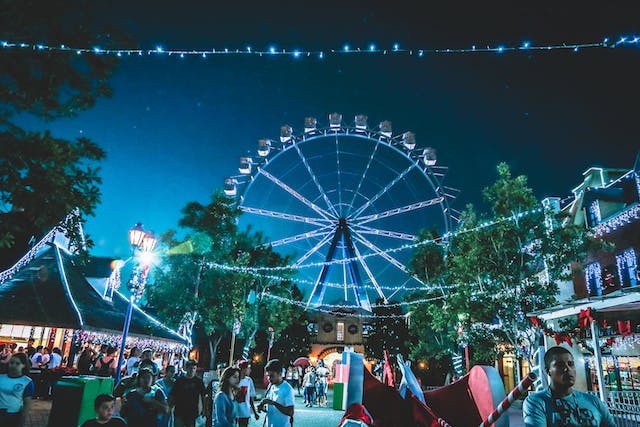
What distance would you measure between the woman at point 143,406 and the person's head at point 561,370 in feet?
14.9

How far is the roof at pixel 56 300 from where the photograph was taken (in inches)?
518

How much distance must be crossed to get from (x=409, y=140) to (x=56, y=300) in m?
21.9

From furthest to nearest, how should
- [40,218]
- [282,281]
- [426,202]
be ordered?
[282,281] → [426,202] → [40,218]

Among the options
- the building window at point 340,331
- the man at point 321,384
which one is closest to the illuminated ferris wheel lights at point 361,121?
the man at point 321,384

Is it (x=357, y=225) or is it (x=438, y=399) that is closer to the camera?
(x=438, y=399)

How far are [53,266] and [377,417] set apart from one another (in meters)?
15.5

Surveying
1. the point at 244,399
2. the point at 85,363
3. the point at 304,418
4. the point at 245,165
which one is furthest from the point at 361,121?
the point at 244,399

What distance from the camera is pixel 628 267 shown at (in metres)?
16.8

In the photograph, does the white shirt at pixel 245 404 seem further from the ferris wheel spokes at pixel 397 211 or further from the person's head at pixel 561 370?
the ferris wheel spokes at pixel 397 211

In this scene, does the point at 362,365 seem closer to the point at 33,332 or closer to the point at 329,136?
the point at 33,332

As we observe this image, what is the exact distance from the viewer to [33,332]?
19.0m

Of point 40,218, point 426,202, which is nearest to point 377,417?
point 40,218

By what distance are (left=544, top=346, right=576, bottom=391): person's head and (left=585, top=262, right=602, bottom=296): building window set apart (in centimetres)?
1907

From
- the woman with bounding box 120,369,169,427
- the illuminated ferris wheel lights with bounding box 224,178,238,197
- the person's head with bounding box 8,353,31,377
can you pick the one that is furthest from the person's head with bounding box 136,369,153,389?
the illuminated ferris wheel lights with bounding box 224,178,238,197
